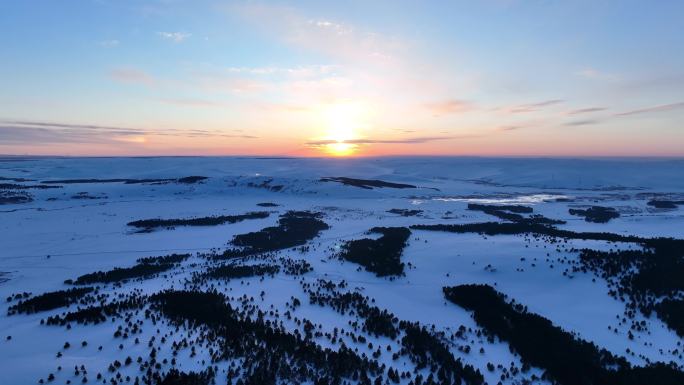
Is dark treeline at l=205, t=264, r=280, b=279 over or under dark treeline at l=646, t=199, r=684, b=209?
under

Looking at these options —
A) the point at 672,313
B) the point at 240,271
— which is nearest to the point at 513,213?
the point at 672,313

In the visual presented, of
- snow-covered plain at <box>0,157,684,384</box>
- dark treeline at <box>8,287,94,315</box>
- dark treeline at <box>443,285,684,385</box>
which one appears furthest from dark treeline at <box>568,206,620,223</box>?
dark treeline at <box>8,287,94,315</box>

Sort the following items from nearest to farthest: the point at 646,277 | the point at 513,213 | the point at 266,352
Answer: the point at 266,352 < the point at 646,277 < the point at 513,213

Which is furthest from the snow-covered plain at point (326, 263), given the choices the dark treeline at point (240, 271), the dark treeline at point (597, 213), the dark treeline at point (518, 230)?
the dark treeline at point (518, 230)

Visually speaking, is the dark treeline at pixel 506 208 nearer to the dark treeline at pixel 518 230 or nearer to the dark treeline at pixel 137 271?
the dark treeline at pixel 518 230

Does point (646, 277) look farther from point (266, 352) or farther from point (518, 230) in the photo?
point (266, 352)

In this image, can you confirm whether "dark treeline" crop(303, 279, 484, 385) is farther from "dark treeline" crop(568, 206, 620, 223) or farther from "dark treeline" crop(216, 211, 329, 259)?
"dark treeline" crop(568, 206, 620, 223)

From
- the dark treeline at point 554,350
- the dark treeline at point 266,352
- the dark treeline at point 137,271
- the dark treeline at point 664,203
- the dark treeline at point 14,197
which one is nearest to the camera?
the dark treeline at point 266,352
